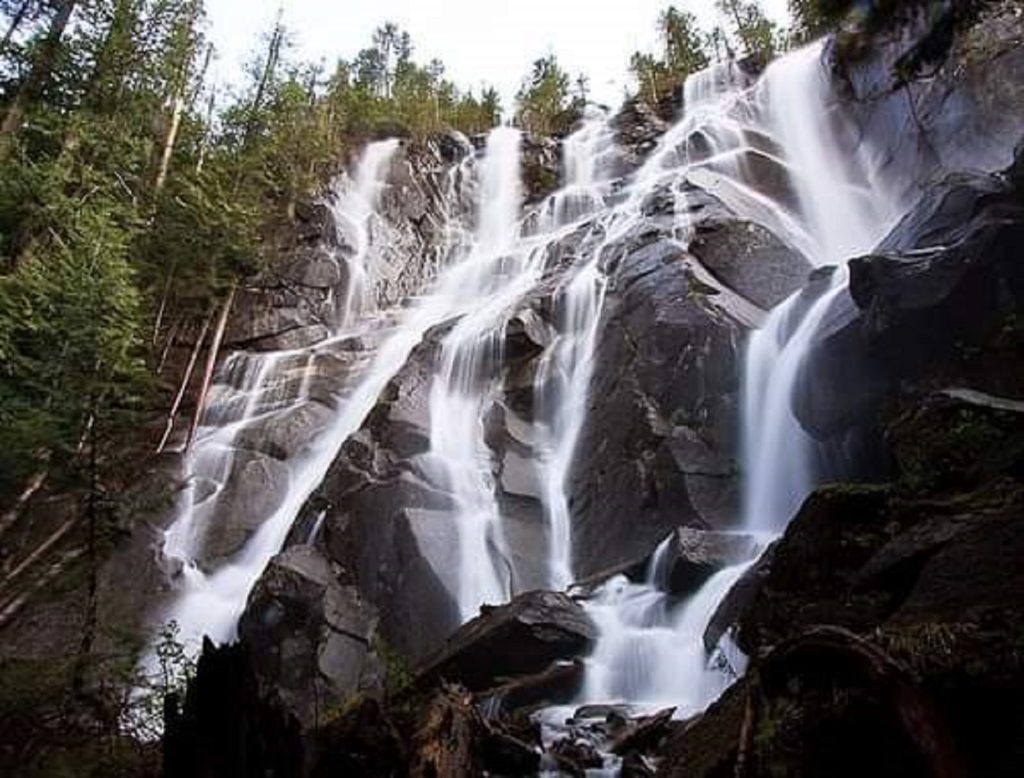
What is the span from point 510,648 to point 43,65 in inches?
665

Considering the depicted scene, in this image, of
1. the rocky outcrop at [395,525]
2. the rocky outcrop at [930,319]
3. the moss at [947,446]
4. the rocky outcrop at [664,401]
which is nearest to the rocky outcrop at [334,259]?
the rocky outcrop at [395,525]

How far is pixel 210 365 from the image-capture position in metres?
21.9

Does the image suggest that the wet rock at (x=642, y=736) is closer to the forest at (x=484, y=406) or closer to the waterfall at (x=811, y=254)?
the forest at (x=484, y=406)

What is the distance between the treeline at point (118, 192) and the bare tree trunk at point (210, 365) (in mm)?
444

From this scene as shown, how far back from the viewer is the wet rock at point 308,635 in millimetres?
12039

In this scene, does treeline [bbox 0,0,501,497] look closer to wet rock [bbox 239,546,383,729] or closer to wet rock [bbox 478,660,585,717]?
wet rock [bbox 239,546,383,729]

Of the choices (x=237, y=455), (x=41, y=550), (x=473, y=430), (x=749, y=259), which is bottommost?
(x=41, y=550)

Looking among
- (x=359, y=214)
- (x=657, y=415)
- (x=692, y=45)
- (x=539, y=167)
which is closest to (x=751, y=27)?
(x=692, y=45)

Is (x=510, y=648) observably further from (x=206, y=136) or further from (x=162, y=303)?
(x=206, y=136)

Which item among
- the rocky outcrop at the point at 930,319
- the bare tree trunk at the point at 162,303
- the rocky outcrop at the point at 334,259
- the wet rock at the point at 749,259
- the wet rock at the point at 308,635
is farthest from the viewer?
the rocky outcrop at the point at 334,259

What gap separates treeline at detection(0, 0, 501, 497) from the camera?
12.7 metres

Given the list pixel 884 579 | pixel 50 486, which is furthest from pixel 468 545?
pixel 884 579

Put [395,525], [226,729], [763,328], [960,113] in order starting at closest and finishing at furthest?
[226,729]
[395,525]
[763,328]
[960,113]

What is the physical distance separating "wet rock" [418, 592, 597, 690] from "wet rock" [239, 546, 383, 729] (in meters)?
2.08
